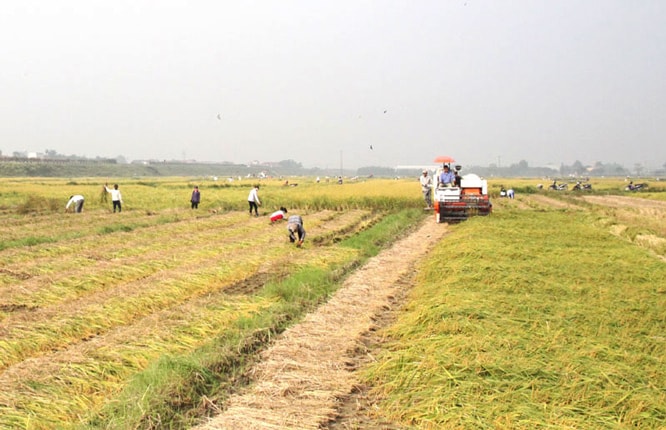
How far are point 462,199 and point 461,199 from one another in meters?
0.04

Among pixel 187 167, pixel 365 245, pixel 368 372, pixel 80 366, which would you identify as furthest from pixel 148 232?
pixel 187 167

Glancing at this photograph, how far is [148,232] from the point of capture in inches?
652

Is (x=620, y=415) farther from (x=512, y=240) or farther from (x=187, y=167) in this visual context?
(x=187, y=167)

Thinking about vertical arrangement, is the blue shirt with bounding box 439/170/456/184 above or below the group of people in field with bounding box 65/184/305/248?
above

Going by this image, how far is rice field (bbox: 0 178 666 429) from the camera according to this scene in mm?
4160

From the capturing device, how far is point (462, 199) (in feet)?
57.5

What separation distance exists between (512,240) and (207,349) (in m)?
7.95

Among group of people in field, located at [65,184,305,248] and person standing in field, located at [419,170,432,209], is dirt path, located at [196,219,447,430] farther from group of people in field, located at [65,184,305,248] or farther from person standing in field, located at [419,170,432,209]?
person standing in field, located at [419,170,432,209]

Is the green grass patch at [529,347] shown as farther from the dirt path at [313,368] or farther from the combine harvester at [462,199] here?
the combine harvester at [462,199]

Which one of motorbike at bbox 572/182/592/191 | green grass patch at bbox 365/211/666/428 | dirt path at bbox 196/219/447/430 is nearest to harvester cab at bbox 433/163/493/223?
green grass patch at bbox 365/211/666/428

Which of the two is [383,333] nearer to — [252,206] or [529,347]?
[529,347]

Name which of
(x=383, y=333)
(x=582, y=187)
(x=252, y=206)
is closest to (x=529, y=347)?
(x=383, y=333)

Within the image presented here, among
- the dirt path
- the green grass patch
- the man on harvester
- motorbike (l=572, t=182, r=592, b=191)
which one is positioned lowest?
the dirt path

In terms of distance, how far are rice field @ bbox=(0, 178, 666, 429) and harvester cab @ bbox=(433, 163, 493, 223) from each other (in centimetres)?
354
